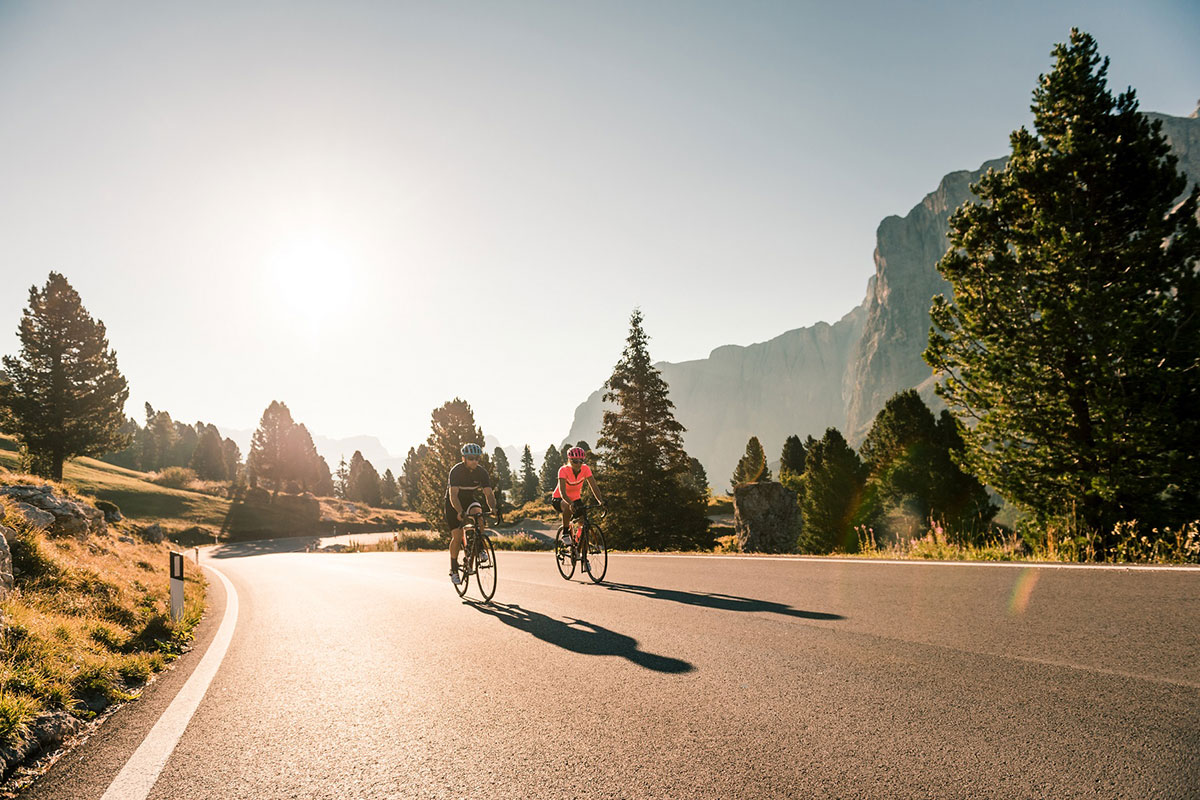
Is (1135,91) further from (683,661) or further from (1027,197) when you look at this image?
(683,661)

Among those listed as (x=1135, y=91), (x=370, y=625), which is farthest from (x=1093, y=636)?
(x=1135, y=91)

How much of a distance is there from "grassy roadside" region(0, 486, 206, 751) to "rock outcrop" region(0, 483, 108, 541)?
0.43m

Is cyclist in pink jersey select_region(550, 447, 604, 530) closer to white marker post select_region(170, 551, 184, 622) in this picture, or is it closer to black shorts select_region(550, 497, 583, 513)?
black shorts select_region(550, 497, 583, 513)

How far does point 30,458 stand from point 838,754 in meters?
48.9

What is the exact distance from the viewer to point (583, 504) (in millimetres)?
10586

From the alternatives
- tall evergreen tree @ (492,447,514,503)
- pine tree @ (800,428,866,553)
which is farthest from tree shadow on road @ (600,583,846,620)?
tall evergreen tree @ (492,447,514,503)

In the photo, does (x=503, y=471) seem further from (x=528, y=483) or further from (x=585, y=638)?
(x=585, y=638)

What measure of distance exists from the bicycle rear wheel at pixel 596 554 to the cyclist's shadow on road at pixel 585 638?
2556 millimetres

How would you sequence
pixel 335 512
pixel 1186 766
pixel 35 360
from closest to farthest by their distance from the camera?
pixel 1186 766
pixel 35 360
pixel 335 512

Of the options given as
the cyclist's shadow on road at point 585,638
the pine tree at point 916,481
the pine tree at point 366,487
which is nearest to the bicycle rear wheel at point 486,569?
the cyclist's shadow on road at point 585,638

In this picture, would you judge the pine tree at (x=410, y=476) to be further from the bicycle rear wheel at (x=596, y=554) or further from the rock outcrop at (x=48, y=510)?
the bicycle rear wheel at (x=596, y=554)

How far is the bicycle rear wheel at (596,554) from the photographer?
33.2ft

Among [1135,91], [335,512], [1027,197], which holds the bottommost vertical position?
[335,512]

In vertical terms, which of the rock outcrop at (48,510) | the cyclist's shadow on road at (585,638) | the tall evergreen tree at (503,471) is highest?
the tall evergreen tree at (503,471)
